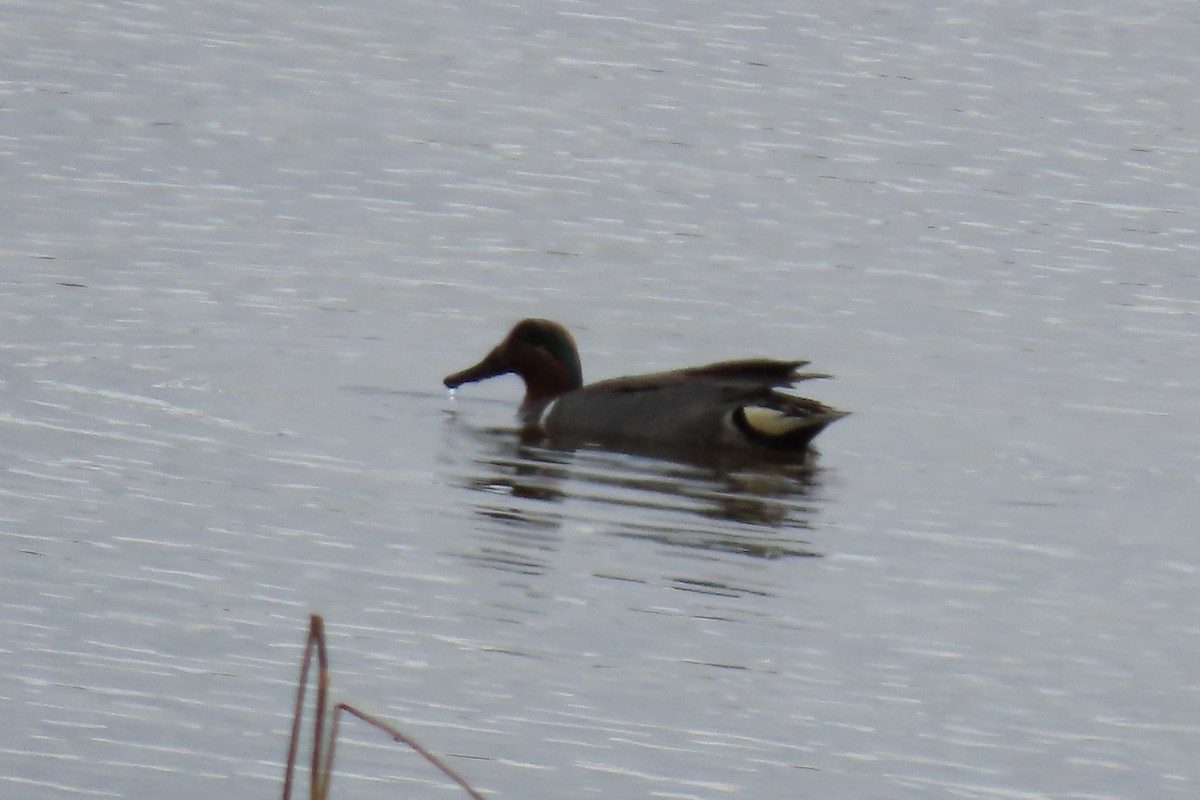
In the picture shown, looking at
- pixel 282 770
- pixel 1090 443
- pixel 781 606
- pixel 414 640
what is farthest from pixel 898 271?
pixel 282 770

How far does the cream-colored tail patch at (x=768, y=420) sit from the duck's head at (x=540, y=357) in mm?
1208

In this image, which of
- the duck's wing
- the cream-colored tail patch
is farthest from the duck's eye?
the cream-colored tail patch

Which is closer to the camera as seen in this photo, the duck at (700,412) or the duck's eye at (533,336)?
the duck at (700,412)

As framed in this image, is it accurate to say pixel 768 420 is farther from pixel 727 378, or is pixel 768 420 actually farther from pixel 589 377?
pixel 589 377

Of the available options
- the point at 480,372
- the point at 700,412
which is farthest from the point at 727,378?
the point at 480,372

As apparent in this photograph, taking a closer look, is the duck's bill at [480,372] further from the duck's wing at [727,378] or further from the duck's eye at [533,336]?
the duck's wing at [727,378]

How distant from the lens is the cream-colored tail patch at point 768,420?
12344mm

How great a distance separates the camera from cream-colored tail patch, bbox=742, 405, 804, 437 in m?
12.3

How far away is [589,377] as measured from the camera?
46.1 ft

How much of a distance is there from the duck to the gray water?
323 mm

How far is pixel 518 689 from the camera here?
810cm

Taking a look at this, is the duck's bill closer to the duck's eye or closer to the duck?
the duck's eye

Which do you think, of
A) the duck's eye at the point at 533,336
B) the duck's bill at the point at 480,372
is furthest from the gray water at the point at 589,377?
the duck's eye at the point at 533,336

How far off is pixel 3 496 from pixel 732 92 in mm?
12528
